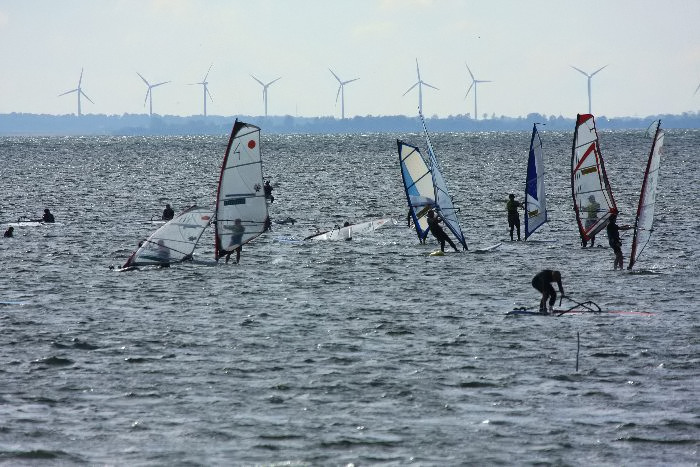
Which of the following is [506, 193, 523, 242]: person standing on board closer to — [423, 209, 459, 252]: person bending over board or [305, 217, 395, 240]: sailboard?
[423, 209, 459, 252]: person bending over board

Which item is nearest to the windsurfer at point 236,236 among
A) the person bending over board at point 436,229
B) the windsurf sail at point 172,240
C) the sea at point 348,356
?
the sea at point 348,356

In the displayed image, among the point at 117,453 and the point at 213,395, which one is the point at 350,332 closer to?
the point at 213,395

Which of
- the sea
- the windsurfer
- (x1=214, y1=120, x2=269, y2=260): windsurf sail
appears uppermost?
(x1=214, y1=120, x2=269, y2=260): windsurf sail

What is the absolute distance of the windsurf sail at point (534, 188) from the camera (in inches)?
1984

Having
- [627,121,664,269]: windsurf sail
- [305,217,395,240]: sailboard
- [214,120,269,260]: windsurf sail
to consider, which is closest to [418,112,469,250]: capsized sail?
Result: [305,217,395,240]: sailboard

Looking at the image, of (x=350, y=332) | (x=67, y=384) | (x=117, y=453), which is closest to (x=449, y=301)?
(x=350, y=332)

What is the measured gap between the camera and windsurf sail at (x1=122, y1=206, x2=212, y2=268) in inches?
1635

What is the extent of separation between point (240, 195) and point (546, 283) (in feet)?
50.3

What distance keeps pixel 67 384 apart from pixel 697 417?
11.3 m

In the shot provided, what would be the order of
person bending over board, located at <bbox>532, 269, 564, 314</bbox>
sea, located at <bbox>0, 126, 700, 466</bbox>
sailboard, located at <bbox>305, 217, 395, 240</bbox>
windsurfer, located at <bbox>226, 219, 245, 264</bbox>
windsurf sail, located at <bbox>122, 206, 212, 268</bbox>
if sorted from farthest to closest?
sailboard, located at <bbox>305, 217, 395, 240</bbox> → windsurfer, located at <bbox>226, 219, 245, 264</bbox> → windsurf sail, located at <bbox>122, 206, 212, 268</bbox> → person bending over board, located at <bbox>532, 269, 564, 314</bbox> → sea, located at <bbox>0, 126, 700, 466</bbox>

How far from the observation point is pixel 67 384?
23.6 meters

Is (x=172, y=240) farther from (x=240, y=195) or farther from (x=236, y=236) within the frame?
(x=240, y=195)

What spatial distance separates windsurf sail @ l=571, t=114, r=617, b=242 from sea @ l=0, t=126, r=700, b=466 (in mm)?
1250

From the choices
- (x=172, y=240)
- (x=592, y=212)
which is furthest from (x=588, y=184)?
(x=172, y=240)
